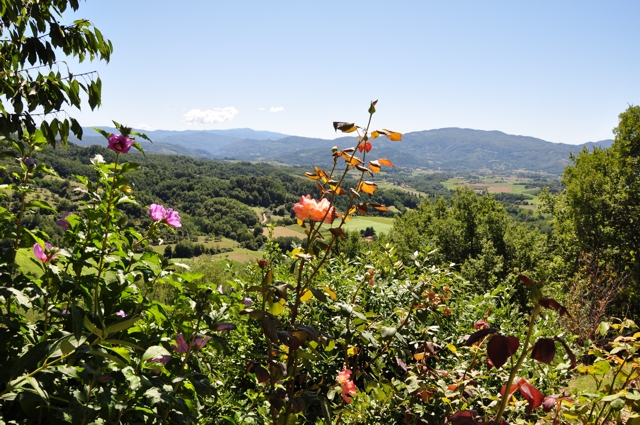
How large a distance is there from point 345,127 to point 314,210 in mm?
340

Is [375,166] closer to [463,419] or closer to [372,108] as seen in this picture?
[372,108]

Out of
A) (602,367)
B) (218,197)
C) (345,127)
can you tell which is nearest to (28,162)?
(345,127)

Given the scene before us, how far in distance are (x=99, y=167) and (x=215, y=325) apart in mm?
1088

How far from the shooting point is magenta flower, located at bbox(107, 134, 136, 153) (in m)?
1.76

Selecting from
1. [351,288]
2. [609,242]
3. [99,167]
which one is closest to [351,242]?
[609,242]

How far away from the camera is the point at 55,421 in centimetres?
146

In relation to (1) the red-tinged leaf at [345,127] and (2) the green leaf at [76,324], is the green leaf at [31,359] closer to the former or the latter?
(2) the green leaf at [76,324]

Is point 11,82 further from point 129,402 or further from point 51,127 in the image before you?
point 129,402

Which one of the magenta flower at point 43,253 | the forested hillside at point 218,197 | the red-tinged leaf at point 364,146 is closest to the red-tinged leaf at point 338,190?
the red-tinged leaf at point 364,146

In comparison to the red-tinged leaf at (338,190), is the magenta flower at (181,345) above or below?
below

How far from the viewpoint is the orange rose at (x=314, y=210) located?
133 centimetres

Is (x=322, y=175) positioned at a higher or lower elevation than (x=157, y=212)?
higher

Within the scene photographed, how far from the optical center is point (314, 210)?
1333 mm

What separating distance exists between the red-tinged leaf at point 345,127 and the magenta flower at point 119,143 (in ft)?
3.25
